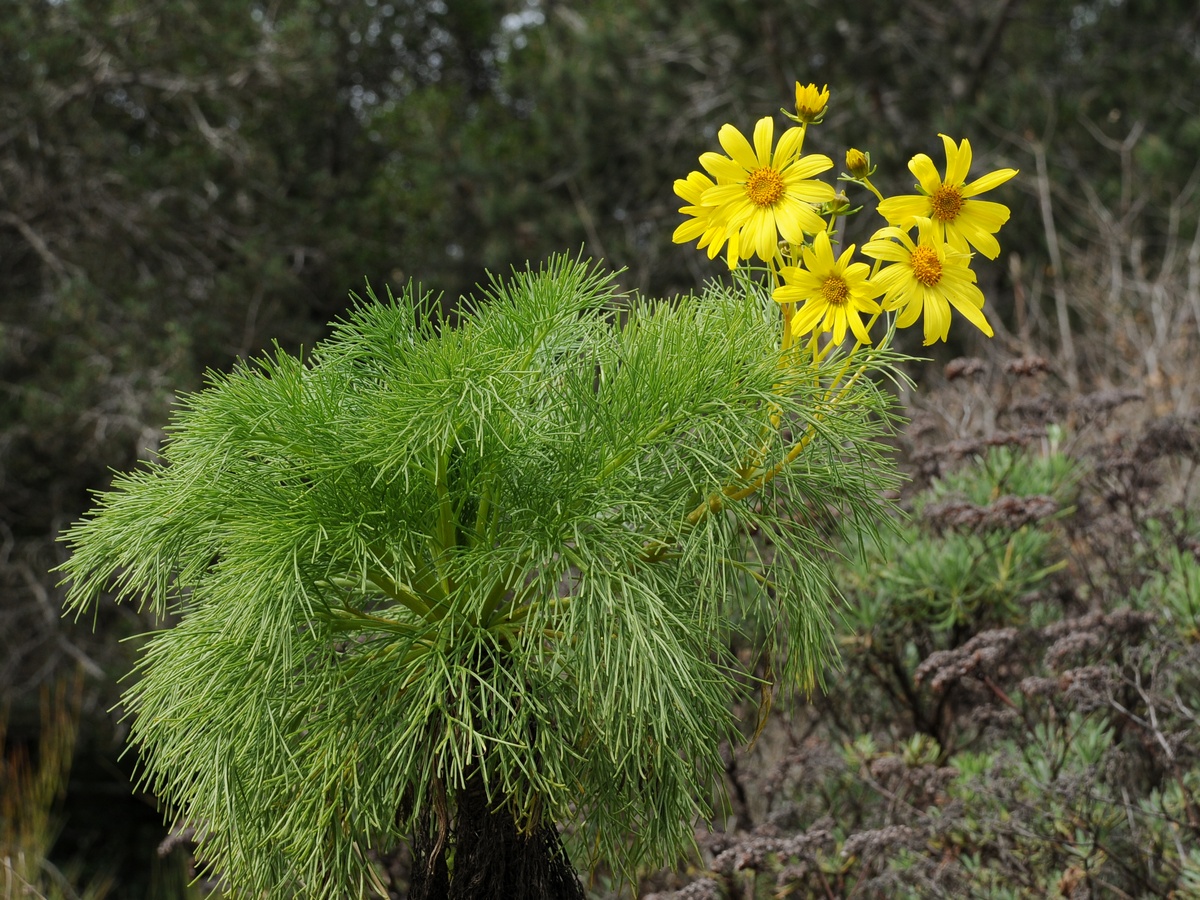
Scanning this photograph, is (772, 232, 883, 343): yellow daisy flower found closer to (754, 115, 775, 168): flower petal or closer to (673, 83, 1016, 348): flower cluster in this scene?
(673, 83, 1016, 348): flower cluster

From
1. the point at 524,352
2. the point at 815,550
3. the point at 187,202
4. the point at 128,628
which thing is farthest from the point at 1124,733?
the point at 187,202

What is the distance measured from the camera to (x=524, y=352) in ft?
4.49

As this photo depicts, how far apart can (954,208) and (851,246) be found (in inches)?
5.1

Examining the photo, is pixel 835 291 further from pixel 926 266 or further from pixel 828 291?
pixel 926 266

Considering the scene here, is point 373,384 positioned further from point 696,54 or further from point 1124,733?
point 696,54

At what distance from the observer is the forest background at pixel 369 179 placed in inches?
219

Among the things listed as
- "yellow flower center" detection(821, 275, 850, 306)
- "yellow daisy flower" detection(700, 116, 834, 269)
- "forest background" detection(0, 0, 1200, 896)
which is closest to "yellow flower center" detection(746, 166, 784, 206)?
"yellow daisy flower" detection(700, 116, 834, 269)

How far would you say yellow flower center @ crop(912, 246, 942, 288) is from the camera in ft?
4.29

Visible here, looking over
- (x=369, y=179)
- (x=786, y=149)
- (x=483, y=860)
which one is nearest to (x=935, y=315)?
(x=786, y=149)

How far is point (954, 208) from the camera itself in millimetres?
1325

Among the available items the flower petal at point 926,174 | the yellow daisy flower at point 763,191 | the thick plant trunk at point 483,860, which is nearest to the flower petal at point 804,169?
the yellow daisy flower at point 763,191

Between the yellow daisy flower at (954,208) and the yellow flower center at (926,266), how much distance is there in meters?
0.02

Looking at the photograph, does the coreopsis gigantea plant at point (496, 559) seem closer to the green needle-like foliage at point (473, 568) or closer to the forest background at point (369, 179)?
the green needle-like foliage at point (473, 568)

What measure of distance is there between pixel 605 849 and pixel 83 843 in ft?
20.5
